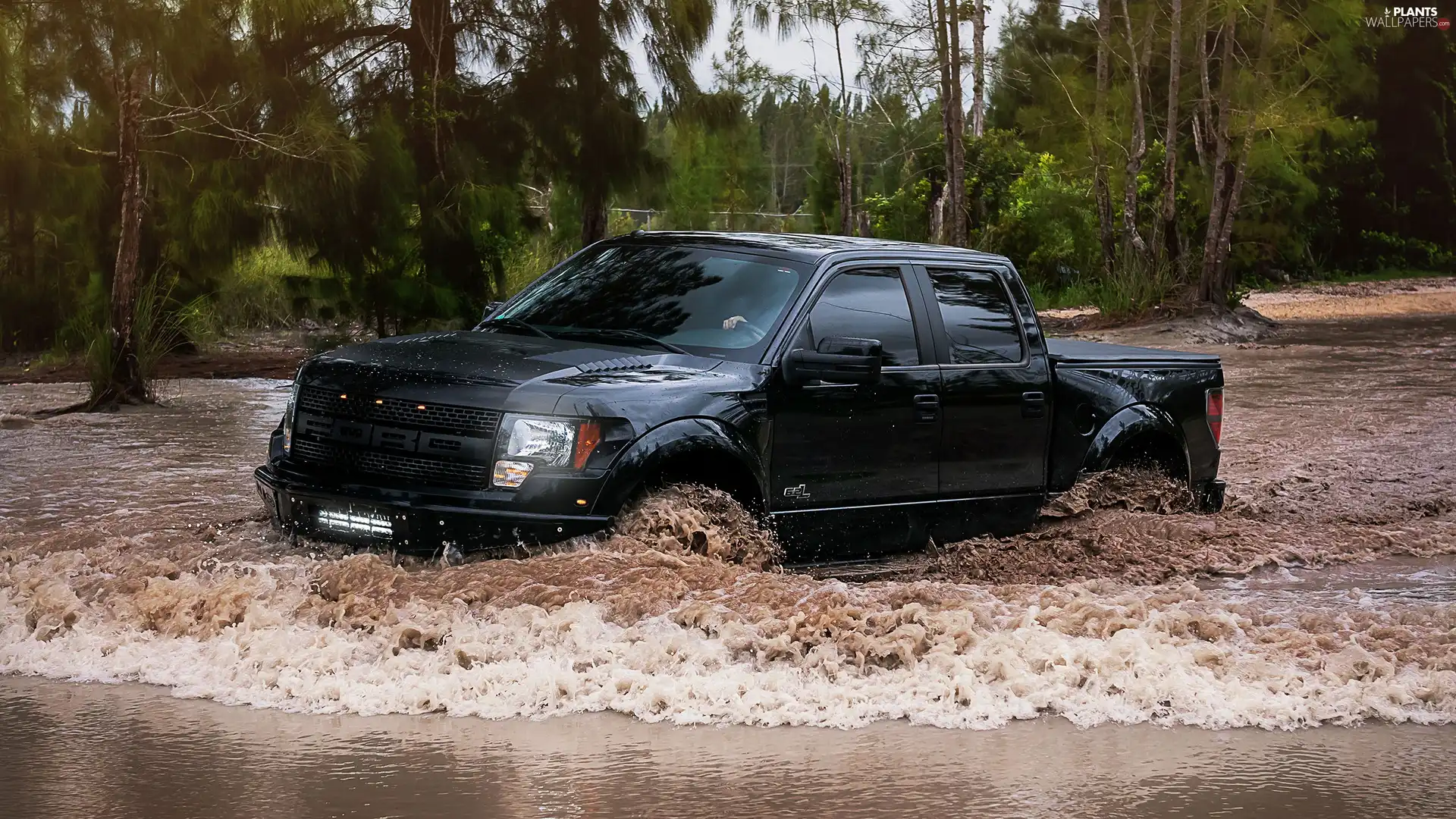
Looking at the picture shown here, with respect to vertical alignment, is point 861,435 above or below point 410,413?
below

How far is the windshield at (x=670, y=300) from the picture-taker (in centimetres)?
830

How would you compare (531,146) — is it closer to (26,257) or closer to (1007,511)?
(26,257)

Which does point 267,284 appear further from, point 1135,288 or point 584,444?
point 1135,288

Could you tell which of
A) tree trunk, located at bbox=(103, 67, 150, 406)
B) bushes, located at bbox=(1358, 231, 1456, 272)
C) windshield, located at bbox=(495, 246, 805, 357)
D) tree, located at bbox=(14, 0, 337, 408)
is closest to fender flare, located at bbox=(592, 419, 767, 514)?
windshield, located at bbox=(495, 246, 805, 357)

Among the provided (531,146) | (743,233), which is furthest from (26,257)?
(743,233)

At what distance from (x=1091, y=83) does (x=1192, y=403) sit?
38.8m

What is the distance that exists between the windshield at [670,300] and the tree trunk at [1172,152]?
25.2m

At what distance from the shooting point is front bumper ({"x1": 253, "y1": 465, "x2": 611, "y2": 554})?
7215 millimetres

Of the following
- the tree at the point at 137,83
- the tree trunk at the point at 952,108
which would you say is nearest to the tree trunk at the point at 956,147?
the tree trunk at the point at 952,108

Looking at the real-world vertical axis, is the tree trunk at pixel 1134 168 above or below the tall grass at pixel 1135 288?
above

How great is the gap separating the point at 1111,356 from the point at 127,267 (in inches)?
418

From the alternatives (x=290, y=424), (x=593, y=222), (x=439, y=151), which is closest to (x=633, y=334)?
(x=290, y=424)

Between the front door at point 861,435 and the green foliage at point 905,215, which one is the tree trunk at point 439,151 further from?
the green foliage at point 905,215

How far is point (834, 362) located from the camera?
8156 mm
